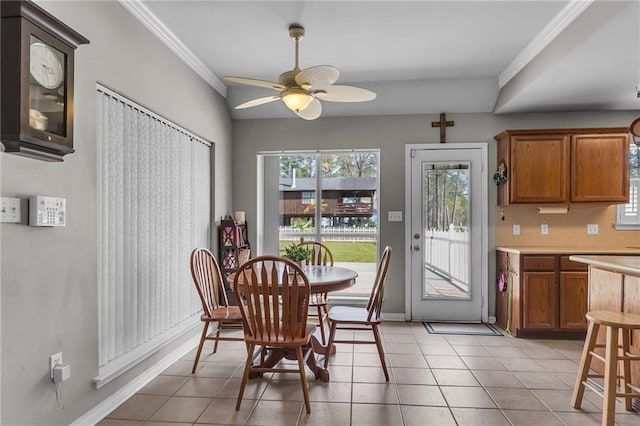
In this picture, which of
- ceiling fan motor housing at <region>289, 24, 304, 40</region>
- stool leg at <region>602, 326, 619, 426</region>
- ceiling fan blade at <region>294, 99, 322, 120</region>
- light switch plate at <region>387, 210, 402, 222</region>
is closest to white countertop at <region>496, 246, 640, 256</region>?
light switch plate at <region>387, 210, 402, 222</region>

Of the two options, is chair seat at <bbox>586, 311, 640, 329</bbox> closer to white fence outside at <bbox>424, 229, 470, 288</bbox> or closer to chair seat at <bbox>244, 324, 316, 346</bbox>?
chair seat at <bbox>244, 324, 316, 346</bbox>

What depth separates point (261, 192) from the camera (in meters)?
4.86

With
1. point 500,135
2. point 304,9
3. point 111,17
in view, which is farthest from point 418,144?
point 111,17

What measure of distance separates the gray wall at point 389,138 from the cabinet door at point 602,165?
0.31 meters

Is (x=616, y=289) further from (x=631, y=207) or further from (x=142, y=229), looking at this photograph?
(x=142, y=229)

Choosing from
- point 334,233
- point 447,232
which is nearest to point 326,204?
point 334,233

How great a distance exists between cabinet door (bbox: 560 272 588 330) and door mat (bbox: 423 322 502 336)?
649 millimetres

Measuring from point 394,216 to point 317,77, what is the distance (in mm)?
2371

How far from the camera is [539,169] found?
13.3ft

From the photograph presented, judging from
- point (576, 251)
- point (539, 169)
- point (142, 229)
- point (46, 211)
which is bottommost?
point (576, 251)

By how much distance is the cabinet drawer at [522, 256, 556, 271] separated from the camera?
380cm

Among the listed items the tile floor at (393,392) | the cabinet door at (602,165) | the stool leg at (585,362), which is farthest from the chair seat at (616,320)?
the cabinet door at (602,165)

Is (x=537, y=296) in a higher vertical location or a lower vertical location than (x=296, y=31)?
lower

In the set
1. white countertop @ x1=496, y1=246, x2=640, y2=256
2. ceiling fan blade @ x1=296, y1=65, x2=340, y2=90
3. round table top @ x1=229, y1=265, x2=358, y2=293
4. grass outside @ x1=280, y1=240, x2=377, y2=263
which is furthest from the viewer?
grass outside @ x1=280, y1=240, x2=377, y2=263
